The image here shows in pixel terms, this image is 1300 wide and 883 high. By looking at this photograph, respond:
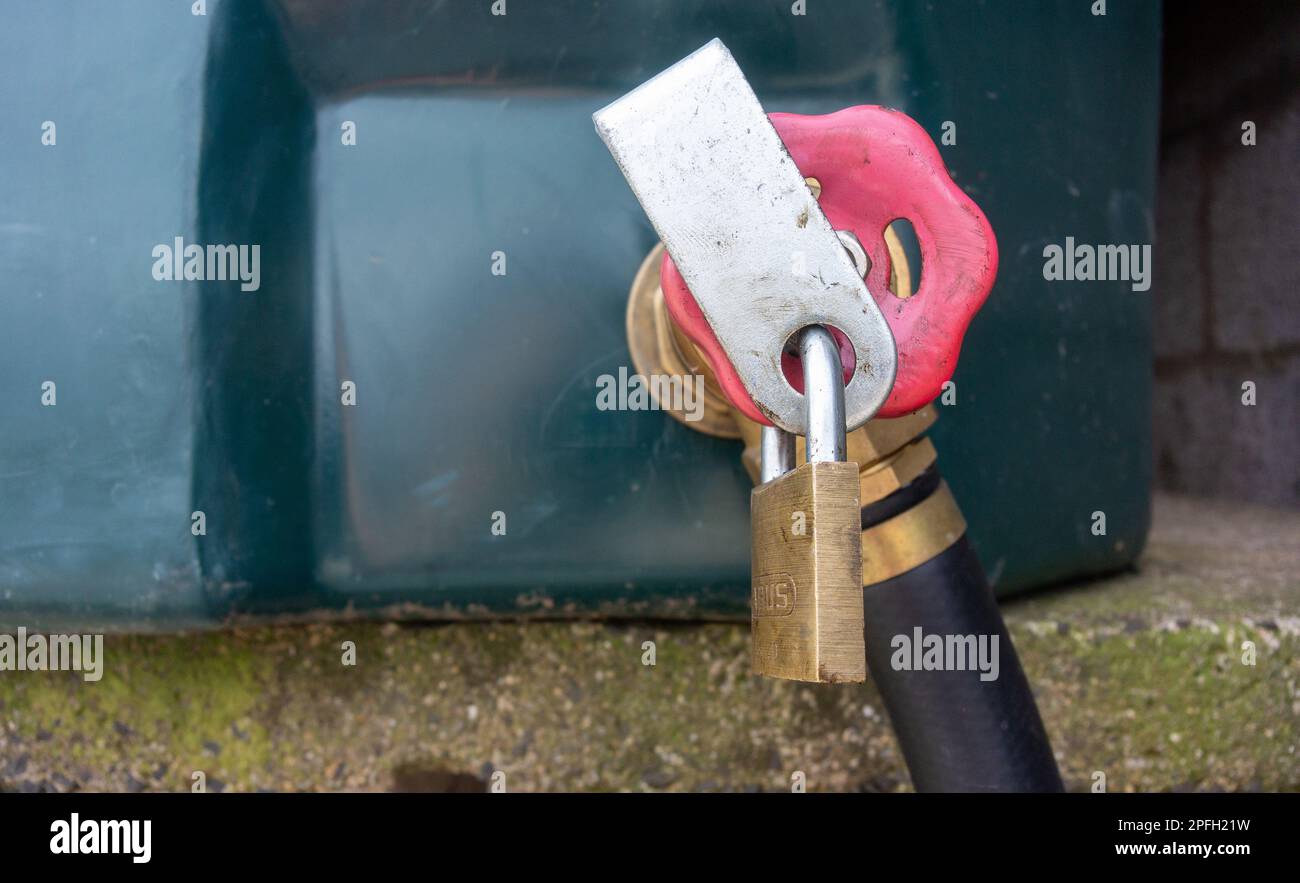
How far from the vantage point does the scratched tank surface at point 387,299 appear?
57cm

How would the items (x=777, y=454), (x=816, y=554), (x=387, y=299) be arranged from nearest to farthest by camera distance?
1. (x=816, y=554)
2. (x=777, y=454)
3. (x=387, y=299)

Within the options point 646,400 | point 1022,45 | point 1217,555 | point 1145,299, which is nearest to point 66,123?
point 646,400

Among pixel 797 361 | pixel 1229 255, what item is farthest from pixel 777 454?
pixel 1229 255

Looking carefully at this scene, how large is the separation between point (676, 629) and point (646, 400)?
0.54 feet

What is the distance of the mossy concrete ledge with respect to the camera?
2.19 ft

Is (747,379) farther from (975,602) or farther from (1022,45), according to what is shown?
(1022,45)

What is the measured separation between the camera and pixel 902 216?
16.9 inches

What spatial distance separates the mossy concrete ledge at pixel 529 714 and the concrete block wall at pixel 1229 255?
2.71 feet

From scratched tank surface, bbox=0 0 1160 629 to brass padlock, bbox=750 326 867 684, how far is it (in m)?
0.24

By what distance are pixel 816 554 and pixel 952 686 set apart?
24 cm

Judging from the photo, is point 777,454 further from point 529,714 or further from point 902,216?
point 529,714

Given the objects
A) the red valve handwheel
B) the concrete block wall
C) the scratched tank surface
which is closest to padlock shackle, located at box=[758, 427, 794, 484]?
the red valve handwheel

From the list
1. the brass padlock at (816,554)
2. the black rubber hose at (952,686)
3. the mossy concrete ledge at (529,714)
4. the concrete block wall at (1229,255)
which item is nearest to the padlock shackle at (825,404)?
the brass padlock at (816,554)

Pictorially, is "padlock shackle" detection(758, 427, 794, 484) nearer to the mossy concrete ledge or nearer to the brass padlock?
the brass padlock
